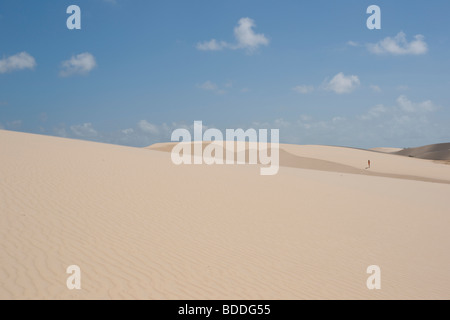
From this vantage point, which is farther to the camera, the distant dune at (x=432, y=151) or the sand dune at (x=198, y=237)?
the distant dune at (x=432, y=151)

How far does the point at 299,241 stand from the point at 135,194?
5.40 m

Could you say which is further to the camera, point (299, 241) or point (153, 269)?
point (299, 241)

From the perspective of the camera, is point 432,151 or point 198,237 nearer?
point 198,237

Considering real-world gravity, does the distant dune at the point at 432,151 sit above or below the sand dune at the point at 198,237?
above

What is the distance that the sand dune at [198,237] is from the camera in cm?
538

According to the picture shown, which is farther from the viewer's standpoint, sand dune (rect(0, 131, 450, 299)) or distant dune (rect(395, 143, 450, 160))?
distant dune (rect(395, 143, 450, 160))

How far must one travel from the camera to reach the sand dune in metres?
5.38

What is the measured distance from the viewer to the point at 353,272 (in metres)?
6.57

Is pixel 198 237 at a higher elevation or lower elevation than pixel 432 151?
lower

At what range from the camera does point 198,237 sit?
25.3ft

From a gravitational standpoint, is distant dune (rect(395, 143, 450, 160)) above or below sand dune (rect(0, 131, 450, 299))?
above

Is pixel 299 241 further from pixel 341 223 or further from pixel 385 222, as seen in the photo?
pixel 385 222
